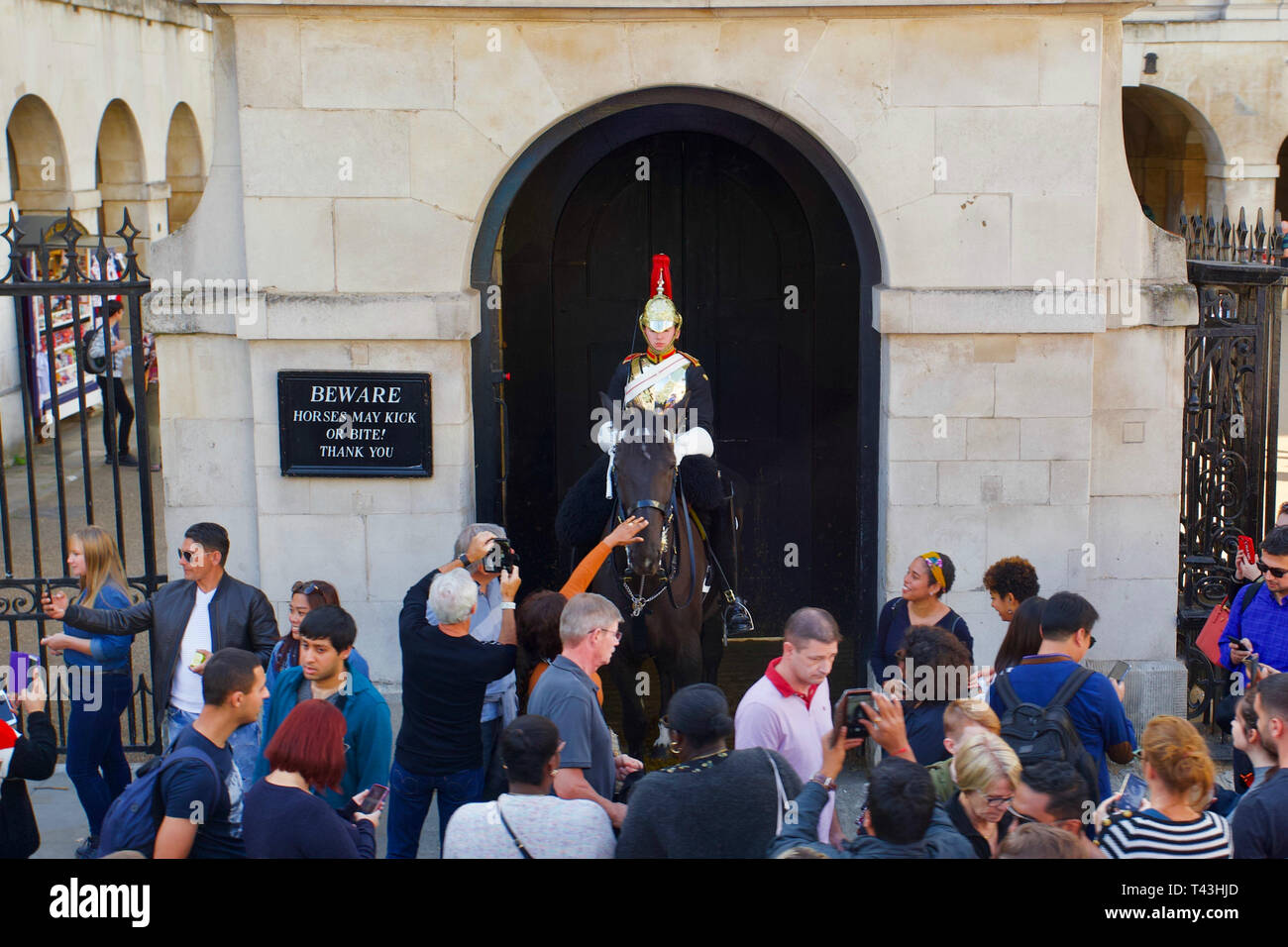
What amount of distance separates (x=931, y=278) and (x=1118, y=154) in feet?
4.07

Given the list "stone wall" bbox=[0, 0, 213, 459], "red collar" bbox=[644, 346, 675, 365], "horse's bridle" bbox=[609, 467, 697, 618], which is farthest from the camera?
"stone wall" bbox=[0, 0, 213, 459]

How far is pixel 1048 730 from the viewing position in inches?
205

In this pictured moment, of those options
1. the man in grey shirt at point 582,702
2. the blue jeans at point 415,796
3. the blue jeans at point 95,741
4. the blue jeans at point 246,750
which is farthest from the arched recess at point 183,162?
the man in grey shirt at point 582,702

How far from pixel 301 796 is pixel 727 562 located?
12.6 ft

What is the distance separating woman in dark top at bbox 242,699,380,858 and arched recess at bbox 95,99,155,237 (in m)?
18.8

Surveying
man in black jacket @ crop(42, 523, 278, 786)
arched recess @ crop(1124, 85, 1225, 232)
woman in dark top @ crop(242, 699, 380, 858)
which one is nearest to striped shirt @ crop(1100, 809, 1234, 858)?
woman in dark top @ crop(242, 699, 380, 858)

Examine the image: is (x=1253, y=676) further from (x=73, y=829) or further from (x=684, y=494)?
(x=73, y=829)

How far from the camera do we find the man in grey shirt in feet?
17.4

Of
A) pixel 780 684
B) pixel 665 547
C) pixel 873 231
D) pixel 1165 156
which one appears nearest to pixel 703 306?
pixel 873 231

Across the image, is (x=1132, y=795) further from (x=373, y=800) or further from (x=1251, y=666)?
(x=373, y=800)

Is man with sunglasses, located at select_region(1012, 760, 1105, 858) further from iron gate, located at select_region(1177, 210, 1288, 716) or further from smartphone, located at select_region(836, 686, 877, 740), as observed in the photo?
iron gate, located at select_region(1177, 210, 1288, 716)

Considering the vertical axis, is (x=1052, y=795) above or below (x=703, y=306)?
below

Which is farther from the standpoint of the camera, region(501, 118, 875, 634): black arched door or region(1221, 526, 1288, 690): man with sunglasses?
region(501, 118, 875, 634): black arched door

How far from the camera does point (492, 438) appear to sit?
825 centimetres
